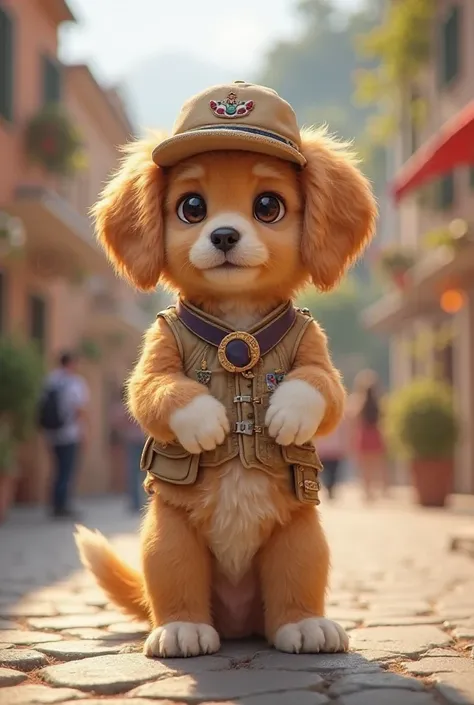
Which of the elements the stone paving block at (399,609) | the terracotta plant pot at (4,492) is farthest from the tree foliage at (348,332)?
the stone paving block at (399,609)

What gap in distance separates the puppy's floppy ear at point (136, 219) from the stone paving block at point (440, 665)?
4.83 ft

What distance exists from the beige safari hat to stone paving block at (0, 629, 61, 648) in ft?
5.44

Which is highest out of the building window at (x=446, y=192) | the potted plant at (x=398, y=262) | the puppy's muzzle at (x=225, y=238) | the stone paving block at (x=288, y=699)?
the building window at (x=446, y=192)

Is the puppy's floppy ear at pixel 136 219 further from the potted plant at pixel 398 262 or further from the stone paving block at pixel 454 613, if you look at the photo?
the potted plant at pixel 398 262

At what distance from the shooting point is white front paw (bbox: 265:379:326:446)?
3.05 metres

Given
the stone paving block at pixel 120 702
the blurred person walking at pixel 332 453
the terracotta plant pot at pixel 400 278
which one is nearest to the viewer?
the stone paving block at pixel 120 702

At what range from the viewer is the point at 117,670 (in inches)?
113

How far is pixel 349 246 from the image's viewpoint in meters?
3.37

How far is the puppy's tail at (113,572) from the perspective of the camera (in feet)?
11.8

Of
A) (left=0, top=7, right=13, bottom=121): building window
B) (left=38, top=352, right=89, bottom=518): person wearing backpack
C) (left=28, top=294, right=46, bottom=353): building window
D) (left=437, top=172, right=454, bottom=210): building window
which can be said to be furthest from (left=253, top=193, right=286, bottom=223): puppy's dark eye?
(left=437, top=172, right=454, bottom=210): building window

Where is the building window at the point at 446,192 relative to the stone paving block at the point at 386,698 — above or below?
above

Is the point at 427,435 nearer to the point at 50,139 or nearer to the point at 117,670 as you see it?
the point at 50,139

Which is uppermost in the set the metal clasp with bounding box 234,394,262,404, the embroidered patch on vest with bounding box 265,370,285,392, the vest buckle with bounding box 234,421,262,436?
the embroidered patch on vest with bounding box 265,370,285,392

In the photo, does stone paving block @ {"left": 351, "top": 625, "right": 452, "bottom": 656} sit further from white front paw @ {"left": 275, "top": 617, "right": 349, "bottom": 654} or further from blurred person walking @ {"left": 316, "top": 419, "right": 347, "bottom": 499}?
blurred person walking @ {"left": 316, "top": 419, "right": 347, "bottom": 499}
